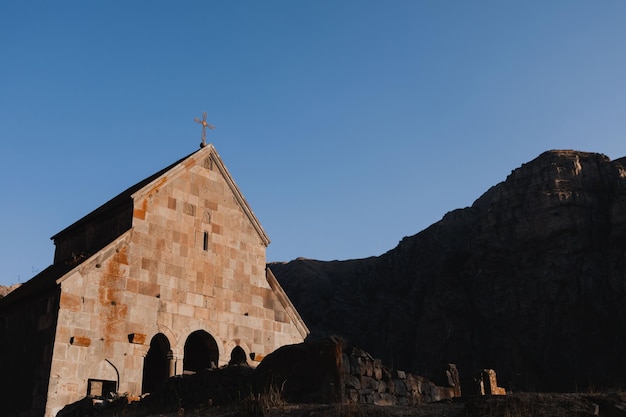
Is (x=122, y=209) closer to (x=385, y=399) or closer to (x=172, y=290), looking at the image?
(x=172, y=290)

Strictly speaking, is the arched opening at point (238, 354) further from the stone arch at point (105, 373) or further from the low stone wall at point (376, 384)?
the low stone wall at point (376, 384)

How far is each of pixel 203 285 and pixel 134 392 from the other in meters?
3.86

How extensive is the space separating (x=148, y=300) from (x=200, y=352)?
2984mm

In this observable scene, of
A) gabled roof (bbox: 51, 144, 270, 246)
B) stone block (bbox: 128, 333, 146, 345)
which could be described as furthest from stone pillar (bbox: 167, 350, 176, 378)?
gabled roof (bbox: 51, 144, 270, 246)

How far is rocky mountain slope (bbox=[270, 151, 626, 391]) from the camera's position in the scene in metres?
51.9

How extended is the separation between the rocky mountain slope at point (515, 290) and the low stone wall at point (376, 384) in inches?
1500

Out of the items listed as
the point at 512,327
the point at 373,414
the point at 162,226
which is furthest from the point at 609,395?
the point at 512,327

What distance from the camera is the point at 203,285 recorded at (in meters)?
18.8

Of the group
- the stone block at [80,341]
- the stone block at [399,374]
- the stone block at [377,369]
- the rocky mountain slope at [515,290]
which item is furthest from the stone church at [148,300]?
the rocky mountain slope at [515,290]

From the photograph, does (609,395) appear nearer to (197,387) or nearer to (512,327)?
(197,387)

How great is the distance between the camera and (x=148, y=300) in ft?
56.3

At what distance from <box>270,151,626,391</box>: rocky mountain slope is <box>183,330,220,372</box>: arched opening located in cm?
3419

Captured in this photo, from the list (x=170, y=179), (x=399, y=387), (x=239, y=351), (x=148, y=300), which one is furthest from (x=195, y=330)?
(x=399, y=387)

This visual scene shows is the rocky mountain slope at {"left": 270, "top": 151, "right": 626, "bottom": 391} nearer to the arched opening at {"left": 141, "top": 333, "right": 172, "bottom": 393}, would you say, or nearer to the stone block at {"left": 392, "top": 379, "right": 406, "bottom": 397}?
the arched opening at {"left": 141, "top": 333, "right": 172, "bottom": 393}
